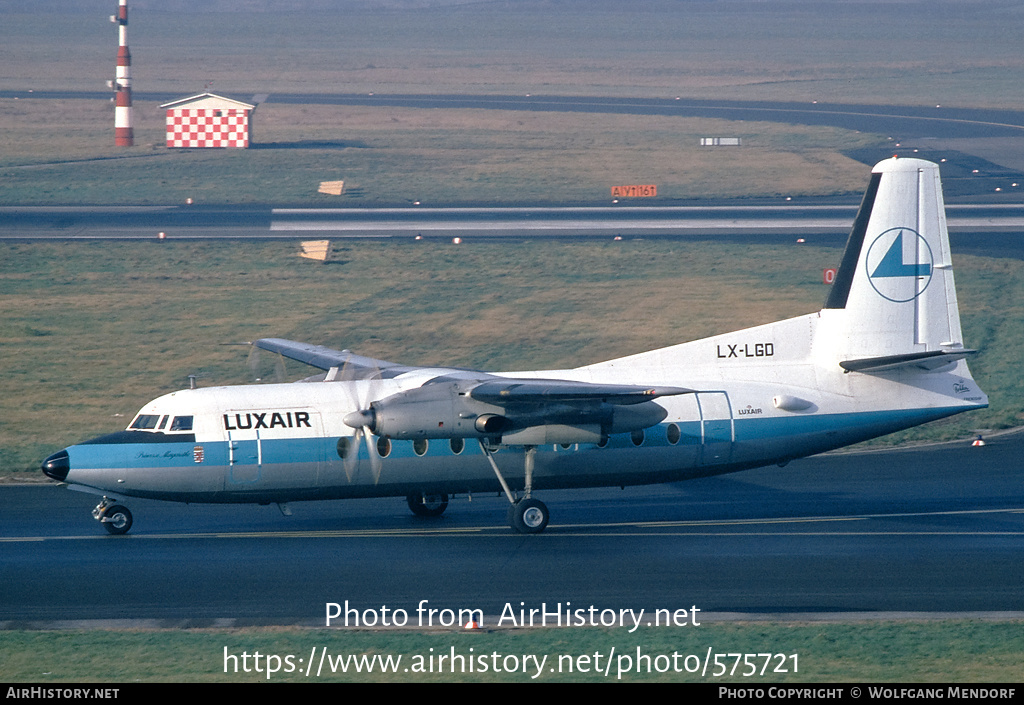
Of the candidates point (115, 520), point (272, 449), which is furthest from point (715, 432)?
point (115, 520)

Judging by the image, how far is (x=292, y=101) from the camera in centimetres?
10938

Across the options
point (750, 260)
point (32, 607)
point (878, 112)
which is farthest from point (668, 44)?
point (32, 607)

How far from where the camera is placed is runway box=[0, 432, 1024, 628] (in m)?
19.2

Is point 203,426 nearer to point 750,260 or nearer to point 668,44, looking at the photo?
point 750,260

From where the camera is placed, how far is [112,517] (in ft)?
76.3

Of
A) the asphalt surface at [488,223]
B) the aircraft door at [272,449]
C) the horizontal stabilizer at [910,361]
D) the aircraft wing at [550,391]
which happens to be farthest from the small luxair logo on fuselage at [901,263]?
the asphalt surface at [488,223]

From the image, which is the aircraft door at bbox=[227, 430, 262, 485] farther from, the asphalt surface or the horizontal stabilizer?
the asphalt surface

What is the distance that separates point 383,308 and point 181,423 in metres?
19.2

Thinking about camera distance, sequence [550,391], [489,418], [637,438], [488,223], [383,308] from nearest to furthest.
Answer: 1. [550,391]
2. [489,418]
3. [637,438]
4. [383,308]
5. [488,223]

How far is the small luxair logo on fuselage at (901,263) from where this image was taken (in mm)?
25250

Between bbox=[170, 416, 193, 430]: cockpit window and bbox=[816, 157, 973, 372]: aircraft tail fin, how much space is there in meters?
12.5

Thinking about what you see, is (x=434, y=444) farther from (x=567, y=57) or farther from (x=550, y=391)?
(x=567, y=57)

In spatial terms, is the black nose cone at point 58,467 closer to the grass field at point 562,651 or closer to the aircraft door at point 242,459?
the aircraft door at point 242,459

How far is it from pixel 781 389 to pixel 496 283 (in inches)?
847
